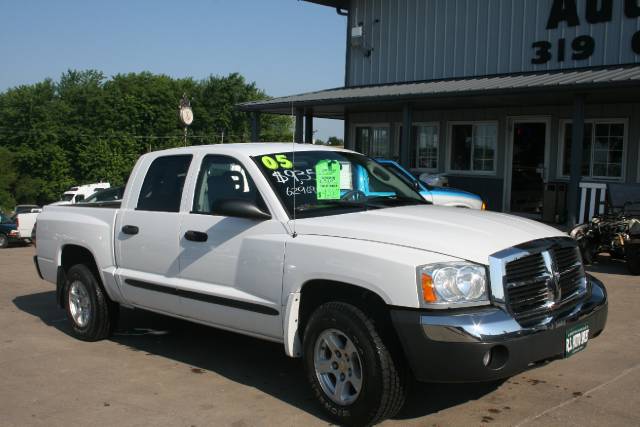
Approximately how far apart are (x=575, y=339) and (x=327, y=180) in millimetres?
2038

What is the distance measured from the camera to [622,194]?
420 inches

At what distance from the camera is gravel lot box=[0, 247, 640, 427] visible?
167 inches

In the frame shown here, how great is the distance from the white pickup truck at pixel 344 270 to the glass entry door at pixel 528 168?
35.6 feet

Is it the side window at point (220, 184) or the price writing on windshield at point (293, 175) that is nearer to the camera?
the price writing on windshield at point (293, 175)

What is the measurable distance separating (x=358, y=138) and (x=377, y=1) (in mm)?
4013

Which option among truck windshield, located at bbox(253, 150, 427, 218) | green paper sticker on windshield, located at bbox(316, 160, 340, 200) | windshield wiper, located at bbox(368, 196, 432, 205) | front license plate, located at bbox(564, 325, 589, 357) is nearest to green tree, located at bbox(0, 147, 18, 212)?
truck windshield, located at bbox(253, 150, 427, 218)

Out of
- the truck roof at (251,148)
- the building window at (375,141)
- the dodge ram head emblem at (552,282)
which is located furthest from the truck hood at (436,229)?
the building window at (375,141)

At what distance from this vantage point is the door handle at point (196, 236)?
493 centimetres

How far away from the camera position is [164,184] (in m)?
5.57

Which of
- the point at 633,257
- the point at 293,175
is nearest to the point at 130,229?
the point at 293,175

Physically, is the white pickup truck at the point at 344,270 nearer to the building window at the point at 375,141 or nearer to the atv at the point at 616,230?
the atv at the point at 616,230

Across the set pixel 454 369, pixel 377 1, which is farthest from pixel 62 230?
pixel 377 1

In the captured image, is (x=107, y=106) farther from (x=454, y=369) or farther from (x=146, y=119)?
(x=454, y=369)

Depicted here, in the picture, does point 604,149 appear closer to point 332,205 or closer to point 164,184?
point 332,205
